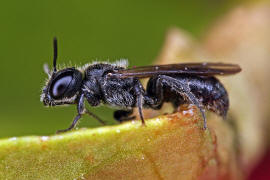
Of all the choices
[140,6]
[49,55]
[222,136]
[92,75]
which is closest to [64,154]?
[222,136]

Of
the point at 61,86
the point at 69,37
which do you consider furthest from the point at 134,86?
the point at 69,37

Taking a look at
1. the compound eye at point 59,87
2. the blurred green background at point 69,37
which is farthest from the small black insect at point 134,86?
the blurred green background at point 69,37

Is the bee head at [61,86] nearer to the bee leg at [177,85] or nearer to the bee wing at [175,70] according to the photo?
the bee wing at [175,70]

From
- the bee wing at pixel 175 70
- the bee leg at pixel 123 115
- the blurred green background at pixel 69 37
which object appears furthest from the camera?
the blurred green background at pixel 69 37

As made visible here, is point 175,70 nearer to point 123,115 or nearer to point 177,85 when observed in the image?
point 177,85

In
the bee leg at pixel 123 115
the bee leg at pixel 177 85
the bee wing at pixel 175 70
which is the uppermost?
the bee wing at pixel 175 70
